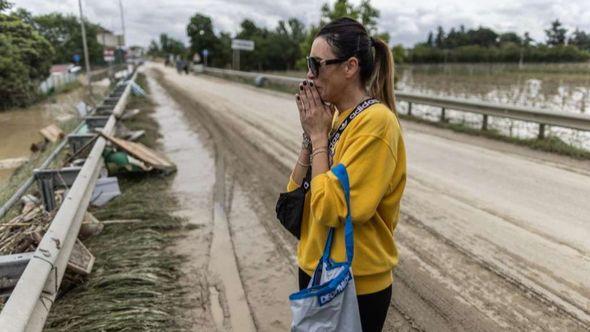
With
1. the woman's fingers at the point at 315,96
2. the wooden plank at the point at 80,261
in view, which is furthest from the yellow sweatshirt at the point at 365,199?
the wooden plank at the point at 80,261

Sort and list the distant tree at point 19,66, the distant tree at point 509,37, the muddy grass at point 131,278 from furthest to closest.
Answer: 1. the distant tree at point 509,37
2. the distant tree at point 19,66
3. the muddy grass at point 131,278

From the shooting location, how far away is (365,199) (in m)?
1.67

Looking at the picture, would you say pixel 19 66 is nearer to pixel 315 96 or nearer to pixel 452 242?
pixel 452 242

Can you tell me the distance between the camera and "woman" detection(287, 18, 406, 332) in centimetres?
168

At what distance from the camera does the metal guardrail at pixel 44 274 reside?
2270mm

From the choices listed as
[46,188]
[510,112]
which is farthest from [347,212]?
[510,112]

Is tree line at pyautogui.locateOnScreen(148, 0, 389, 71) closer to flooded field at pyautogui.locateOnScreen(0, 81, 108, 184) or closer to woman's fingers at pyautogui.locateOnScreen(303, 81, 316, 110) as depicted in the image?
flooded field at pyautogui.locateOnScreen(0, 81, 108, 184)

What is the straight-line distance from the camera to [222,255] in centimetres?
464

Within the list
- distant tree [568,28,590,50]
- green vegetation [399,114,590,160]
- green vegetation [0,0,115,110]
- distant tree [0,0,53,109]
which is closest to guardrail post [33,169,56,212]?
green vegetation [0,0,115,110]

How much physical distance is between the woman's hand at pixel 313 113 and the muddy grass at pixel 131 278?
219cm

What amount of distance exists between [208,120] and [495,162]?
29.2ft

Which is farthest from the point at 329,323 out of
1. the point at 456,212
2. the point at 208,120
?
the point at 208,120

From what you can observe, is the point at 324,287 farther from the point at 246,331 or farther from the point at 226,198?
the point at 226,198

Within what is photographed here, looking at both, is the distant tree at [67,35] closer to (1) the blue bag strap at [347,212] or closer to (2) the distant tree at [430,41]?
(1) the blue bag strap at [347,212]
